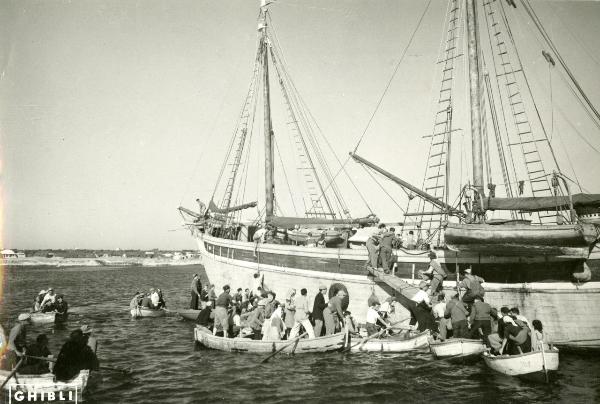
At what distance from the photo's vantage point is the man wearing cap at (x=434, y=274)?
53.0 ft

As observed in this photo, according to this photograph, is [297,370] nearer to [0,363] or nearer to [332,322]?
[332,322]

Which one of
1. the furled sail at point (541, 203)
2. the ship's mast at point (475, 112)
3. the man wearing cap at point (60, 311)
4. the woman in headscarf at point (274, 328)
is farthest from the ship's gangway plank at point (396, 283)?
the man wearing cap at point (60, 311)

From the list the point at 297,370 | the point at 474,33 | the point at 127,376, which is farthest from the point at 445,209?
the point at 127,376

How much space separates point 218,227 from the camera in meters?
32.6

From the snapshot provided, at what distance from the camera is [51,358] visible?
1118cm

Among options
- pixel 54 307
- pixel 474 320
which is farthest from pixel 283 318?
pixel 54 307

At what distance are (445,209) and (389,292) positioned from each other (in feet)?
20.7

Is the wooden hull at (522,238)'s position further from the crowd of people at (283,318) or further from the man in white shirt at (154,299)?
the man in white shirt at (154,299)

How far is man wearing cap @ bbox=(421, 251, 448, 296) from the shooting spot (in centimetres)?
1614

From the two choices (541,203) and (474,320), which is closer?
(474,320)

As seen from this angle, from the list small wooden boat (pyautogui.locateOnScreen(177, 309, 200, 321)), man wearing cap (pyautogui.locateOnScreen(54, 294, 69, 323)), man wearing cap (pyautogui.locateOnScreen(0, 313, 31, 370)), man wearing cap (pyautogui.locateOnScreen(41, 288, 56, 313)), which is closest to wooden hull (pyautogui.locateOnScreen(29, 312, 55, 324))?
man wearing cap (pyautogui.locateOnScreen(54, 294, 69, 323))

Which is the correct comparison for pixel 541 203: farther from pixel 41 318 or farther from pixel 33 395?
pixel 41 318

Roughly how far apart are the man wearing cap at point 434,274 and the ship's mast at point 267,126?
42.4 feet

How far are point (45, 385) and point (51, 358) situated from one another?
112 cm
